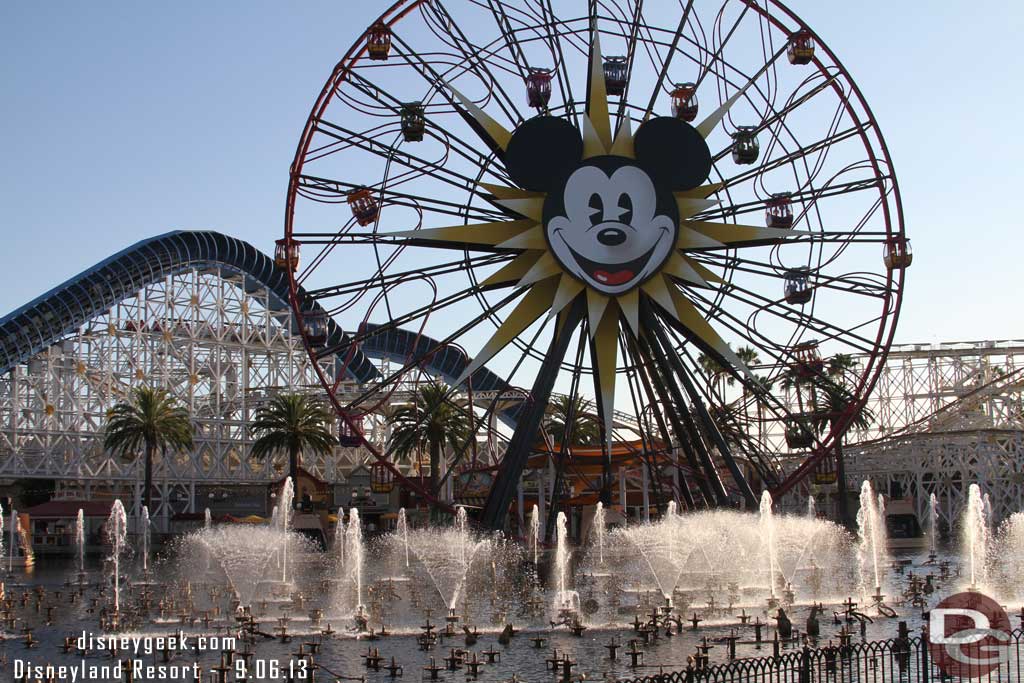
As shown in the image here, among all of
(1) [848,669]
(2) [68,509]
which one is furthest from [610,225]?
(2) [68,509]

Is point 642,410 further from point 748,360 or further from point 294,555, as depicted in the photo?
point 748,360

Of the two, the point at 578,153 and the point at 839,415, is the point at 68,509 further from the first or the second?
the point at 839,415

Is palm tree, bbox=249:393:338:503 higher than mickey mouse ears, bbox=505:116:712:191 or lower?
lower

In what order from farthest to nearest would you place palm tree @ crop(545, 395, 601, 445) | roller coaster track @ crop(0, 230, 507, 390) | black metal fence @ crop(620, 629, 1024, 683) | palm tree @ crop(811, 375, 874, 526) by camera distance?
palm tree @ crop(545, 395, 601, 445)
roller coaster track @ crop(0, 230, 507, 390)
palm tree @ crop(811, 375, 874, 526)
black metal fence @ crop(620, 629, 1024, 683)

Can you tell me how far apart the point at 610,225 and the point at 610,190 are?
0.96 metres

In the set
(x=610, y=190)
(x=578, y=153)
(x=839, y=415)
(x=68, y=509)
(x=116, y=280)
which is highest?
(x=116, y=280)

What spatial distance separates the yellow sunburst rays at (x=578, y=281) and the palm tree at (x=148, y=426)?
4042 centimetres

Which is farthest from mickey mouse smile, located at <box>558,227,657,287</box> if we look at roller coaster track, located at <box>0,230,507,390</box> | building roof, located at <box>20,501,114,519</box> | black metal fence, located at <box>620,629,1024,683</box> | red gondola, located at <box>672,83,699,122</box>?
building roof, located at <box>20,501,114,519</box>

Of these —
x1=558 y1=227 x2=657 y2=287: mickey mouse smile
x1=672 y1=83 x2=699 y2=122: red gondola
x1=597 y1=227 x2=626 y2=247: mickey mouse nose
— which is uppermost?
x1=672 y1=83 x2=699 y2=122: red gondola

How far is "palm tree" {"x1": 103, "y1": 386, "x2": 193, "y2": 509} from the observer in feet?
235

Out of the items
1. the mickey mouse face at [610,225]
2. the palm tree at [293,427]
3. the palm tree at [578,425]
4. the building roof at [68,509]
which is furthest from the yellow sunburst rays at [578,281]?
the building roof at [68,509]

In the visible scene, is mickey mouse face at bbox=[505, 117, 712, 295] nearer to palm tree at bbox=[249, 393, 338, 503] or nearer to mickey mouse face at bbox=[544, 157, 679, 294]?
mickey mouse face at bbox=[544, 157, 679, 294]

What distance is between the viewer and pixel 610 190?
35.5 m

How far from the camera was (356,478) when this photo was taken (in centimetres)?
9019
